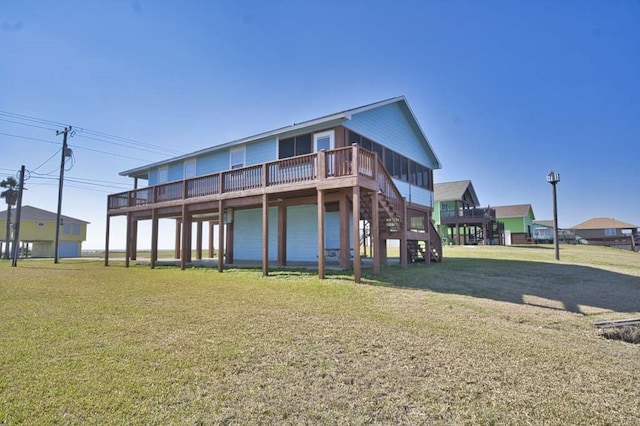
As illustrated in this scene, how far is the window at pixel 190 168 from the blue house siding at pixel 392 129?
389 inches

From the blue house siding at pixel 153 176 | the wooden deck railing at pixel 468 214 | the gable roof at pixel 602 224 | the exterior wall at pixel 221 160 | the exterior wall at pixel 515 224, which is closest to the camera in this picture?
the exterior wall at pixel 221 160

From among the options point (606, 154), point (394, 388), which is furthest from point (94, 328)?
point (606, 154)

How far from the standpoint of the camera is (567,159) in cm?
2447

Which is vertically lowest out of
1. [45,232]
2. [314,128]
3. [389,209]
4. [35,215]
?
[45,232]

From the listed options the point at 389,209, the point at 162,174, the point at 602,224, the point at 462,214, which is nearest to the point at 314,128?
the point at 389,209

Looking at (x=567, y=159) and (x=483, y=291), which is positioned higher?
(x=567, y=159)

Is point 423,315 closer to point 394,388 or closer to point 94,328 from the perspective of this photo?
point 394,388

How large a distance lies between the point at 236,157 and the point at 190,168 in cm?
402

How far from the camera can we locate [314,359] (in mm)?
4043

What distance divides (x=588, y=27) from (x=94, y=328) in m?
18.1

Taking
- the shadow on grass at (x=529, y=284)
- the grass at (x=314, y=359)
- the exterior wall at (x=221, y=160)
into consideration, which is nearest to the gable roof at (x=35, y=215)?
the exterior wall at (x=221, y=160)

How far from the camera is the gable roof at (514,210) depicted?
4650cm

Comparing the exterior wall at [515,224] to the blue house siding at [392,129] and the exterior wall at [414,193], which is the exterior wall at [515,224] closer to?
the exterior wall at [414,193]

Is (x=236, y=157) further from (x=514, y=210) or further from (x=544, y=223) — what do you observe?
(x=544, y=223)
